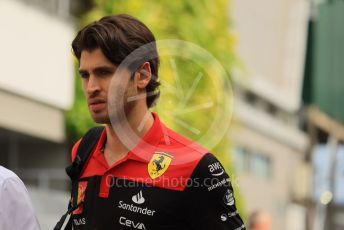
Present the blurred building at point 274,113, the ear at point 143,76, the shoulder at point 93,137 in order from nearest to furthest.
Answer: the ear at point 143,76 → the shoulder at point 93,137 → the blurred building at point 274,113

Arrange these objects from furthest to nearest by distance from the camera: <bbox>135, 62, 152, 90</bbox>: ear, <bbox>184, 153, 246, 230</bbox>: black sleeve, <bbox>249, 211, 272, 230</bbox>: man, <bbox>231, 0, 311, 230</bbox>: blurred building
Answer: <bbox>231, 0, 311, 230</bbox>: blurred building → <bbox>249, 211, 272, 230</bbox>: man → <bbox>135, 62, 152, 90</bbox>: ear → <bbox>184, 153, 246, 230</bbox>: black sleeve

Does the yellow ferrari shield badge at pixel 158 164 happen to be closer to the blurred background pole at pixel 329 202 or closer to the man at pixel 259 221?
the man at pixel 259 221

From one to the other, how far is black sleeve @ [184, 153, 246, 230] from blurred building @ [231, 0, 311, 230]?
3123 cm

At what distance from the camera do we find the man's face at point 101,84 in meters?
3.64

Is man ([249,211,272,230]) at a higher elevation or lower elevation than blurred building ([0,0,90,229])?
higher

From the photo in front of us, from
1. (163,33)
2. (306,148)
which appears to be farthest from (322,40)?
(306,148)

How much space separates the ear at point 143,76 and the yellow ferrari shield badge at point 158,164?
0.80ft

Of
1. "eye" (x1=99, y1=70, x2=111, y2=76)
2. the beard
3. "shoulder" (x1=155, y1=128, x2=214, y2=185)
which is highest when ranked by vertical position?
"eye" (x1=99, y1=70, x2=111, y2=76)

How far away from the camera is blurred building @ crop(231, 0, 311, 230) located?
37.0 meters

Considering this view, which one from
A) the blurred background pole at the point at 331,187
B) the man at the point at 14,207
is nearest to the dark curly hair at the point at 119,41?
the man at the point at 14,207

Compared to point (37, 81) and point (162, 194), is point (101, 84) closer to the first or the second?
point (162, 194)

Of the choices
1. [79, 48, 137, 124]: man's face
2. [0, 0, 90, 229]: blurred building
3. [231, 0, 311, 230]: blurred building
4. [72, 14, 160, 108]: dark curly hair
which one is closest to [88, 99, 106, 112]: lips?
[79, 48, 137, 124]: man's face

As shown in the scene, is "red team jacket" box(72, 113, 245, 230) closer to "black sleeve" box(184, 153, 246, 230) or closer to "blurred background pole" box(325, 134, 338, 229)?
"black sleeve" box(184, 153, 246, 230)


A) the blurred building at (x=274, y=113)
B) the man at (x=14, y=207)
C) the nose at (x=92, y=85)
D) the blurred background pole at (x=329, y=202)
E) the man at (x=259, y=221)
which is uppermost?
the nose at (x=92, y=85)
